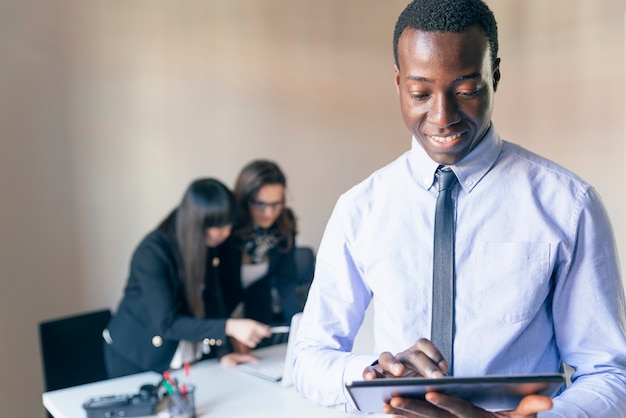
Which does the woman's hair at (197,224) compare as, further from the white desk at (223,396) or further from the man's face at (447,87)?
the man's face at (447,87)

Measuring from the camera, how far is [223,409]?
2221 millimetres

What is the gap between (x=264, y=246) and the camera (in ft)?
11.0

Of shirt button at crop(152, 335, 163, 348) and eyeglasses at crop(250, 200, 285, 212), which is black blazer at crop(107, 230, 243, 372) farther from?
eyeglasses at crop(250, 200, 285, 212)

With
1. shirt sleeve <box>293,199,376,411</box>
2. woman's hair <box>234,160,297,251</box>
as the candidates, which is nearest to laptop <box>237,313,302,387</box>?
woman's hair <box>234,160,297,251</box>

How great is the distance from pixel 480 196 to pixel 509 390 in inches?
14.6

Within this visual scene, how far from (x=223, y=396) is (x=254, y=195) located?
1.26m

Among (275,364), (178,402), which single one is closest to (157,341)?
(275,364)

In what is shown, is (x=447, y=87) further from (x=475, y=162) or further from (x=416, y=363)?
(x=416, y=363)

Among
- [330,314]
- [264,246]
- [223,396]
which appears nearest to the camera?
[330,314]

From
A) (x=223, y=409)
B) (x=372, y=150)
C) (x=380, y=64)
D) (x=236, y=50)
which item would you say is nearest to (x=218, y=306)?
(x=223, y=409)

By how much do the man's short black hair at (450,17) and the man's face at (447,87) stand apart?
1 centimetres

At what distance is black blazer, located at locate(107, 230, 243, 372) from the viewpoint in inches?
106

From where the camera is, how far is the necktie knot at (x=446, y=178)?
1150mm

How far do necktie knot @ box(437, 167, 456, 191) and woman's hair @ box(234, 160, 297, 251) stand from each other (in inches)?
87.1
